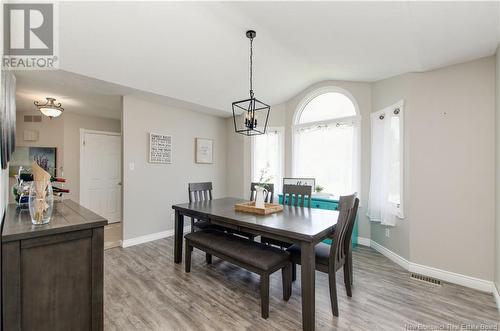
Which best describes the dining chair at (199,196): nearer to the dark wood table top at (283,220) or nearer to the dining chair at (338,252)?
the dark wood table top at (283,220)

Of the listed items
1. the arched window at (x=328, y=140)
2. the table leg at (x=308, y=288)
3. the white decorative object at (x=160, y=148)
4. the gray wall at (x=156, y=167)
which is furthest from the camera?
the white decorative object at (x=160, y=148)

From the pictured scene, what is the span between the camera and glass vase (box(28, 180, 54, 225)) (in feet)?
4.51

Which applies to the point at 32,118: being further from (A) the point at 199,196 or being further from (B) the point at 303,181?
(B) the point at 303,181

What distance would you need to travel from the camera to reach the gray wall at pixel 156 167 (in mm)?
3719

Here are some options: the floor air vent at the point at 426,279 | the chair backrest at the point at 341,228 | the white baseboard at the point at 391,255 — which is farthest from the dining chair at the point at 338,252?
the white baseboard at the point at 391,255

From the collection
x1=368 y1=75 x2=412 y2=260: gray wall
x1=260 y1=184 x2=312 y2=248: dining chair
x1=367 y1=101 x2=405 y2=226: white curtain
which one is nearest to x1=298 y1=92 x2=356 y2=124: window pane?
x1=368 y1=75 x2=412 y2=260: gray wall

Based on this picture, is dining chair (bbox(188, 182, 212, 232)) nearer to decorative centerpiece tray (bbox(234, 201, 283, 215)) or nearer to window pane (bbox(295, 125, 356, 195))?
decorative centerpiece tray (bbox(234, 201, 283, 215))

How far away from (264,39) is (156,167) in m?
2.76

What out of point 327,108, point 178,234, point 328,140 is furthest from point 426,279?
point 178,234

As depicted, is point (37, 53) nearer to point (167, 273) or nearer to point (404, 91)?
point (167, 273)

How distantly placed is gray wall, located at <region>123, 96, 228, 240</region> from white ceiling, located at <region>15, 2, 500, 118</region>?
63cm

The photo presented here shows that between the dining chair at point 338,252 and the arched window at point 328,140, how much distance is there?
1807mm

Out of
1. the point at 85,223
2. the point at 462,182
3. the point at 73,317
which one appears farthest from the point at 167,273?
the point at 462,182

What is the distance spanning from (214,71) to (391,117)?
8.41ft
